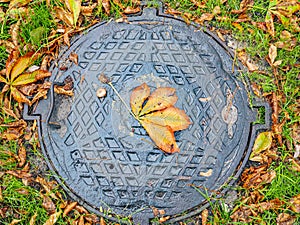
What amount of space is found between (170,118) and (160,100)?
11 cm

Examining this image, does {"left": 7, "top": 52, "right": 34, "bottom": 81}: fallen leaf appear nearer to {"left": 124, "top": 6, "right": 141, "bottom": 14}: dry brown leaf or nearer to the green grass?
the green grass

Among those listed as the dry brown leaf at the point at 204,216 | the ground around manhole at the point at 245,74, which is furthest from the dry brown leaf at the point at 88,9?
the dry brown leaf at the point at 204,216

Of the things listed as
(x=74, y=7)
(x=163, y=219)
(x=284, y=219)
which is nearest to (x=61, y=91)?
(x=74, y=7)

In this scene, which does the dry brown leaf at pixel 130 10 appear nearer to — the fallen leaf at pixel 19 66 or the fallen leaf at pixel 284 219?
the fallen leaf at pixel 19 66

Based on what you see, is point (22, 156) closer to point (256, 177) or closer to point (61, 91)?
point (61, 91)

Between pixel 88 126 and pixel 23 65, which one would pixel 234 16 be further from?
pixel 23 65

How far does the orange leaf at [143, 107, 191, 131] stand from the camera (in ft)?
6.78

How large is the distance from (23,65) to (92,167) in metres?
0.74

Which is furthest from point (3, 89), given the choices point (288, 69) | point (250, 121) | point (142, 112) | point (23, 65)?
point (288, 69)

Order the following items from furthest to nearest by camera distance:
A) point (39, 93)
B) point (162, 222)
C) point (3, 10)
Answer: point (3, 10) < point (39, 93) < point (162, 222)

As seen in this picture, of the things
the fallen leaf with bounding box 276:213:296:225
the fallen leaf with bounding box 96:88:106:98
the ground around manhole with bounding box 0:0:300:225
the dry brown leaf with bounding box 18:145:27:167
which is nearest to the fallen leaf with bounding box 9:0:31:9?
the ground around manhole with bounding box 0:0:300:225

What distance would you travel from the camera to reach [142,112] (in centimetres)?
210

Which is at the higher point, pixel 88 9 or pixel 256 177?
pixel 88 9

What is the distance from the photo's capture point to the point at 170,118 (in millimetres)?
2076
